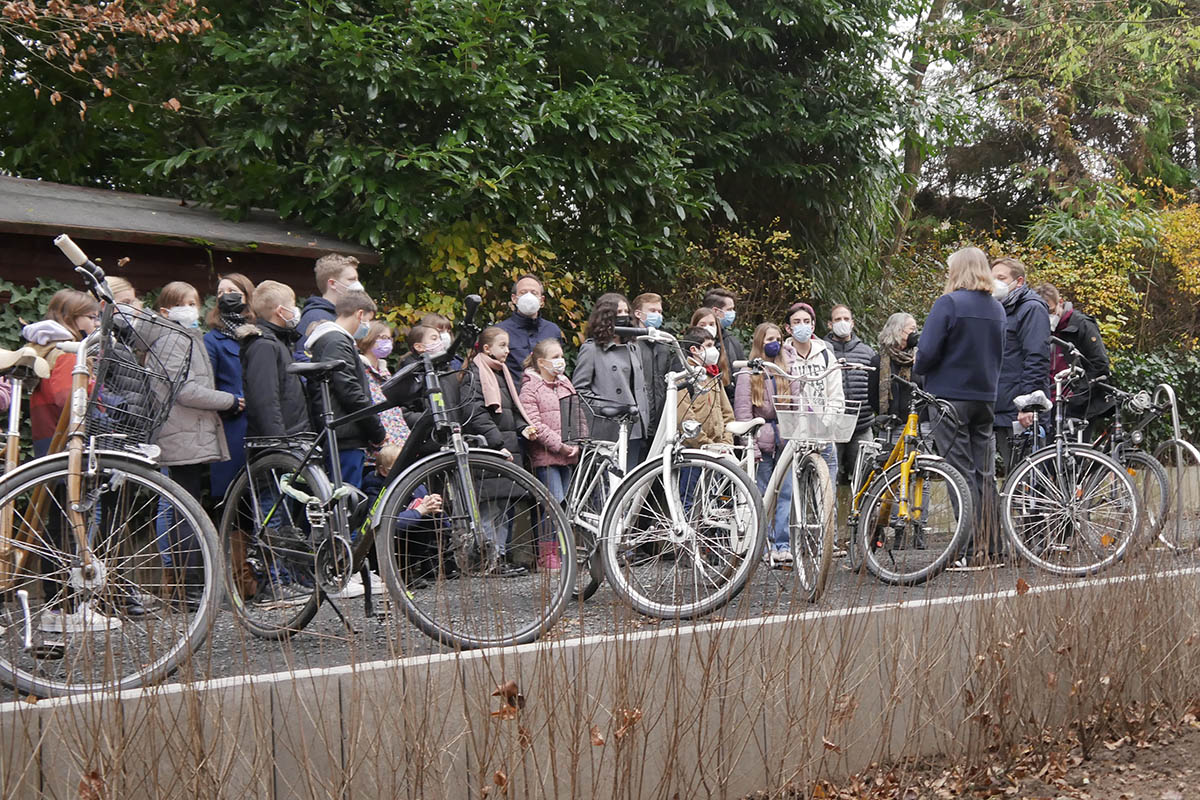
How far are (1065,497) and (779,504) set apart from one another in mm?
1576

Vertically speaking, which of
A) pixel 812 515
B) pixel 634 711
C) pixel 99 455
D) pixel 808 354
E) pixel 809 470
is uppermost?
pixel 808 354

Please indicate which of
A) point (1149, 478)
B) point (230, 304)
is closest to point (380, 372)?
point (230, 304)

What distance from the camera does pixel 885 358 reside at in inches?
369

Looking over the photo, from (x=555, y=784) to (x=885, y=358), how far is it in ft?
20.5

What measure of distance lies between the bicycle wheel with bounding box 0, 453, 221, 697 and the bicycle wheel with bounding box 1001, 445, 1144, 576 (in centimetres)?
421

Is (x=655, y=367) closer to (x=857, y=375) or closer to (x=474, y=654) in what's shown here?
(x=857, y=375)

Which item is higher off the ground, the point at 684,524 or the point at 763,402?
the point at 763,402

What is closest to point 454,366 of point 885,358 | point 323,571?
point 323,571

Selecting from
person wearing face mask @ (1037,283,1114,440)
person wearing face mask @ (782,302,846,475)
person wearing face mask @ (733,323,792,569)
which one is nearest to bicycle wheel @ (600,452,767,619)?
person wearing face mask @ (782,302,846,475)

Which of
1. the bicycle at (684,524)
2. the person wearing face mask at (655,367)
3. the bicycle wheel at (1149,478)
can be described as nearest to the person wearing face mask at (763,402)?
the person wearing face mask at (655,367)

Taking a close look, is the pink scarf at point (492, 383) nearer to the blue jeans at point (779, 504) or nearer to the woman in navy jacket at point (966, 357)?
the blue jeans at point (779, 504)

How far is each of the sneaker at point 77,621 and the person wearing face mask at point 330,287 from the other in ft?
9.63

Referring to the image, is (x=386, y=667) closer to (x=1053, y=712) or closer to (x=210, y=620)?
(x=210, y=620)

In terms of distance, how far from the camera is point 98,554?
3959 millimetres
